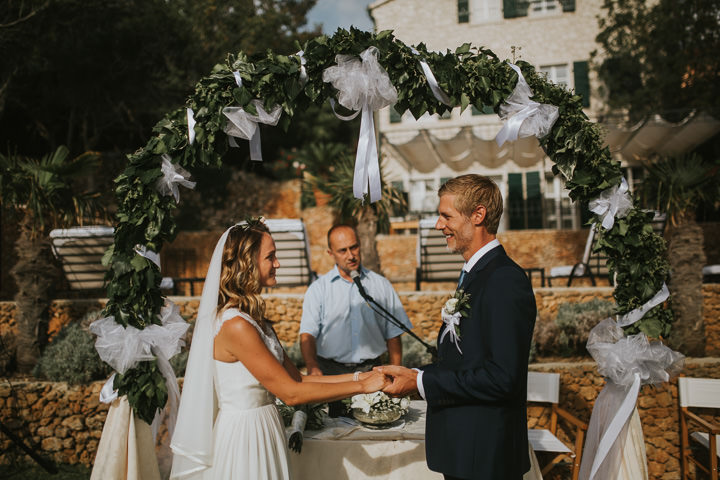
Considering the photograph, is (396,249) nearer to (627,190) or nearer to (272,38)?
(627,190)

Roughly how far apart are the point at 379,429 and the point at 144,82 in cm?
1455

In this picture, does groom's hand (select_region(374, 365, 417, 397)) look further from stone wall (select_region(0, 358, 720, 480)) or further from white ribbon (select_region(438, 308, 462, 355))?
stone wall (select_region(0, 358, 720, 480))

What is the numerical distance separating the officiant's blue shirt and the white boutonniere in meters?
2.10

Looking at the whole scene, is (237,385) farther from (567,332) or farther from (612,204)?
(567,332)

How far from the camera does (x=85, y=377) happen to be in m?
6.48

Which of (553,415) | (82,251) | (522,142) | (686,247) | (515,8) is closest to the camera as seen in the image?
(553,415)

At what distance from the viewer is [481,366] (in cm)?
257

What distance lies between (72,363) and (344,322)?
3800mm

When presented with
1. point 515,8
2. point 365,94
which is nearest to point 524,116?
point 365,94

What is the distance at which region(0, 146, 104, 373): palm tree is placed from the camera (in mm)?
6781

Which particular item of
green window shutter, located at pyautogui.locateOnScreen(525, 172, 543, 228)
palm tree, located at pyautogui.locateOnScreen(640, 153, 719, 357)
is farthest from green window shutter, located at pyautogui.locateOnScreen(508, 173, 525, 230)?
palm tree, located at pyautogui.locateOnScreen(640, 153, 719, 357)

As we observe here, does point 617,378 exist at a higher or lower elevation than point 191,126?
lower

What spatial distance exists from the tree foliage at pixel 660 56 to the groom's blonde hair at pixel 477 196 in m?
12.0

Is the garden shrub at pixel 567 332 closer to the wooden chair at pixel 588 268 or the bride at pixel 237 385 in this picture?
the wooden chair at pixel 588 268
